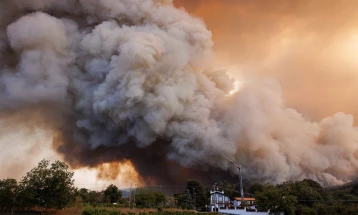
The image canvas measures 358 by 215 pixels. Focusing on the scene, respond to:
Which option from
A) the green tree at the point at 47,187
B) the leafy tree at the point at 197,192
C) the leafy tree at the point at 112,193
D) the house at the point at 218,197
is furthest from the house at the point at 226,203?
the green tree at the point at 47,187

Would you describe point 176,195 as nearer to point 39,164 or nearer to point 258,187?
point 258,187

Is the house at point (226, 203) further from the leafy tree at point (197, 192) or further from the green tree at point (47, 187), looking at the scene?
the green tree at point (47, 187)

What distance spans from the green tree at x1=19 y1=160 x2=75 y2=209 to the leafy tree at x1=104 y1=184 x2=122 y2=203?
75.5ft

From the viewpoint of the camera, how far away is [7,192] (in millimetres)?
33344

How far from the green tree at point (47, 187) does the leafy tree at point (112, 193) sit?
23.0 m

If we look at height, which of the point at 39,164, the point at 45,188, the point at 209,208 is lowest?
the point at 209,208

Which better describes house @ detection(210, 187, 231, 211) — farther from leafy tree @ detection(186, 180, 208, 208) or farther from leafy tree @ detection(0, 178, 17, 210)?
leafy tree @ detection(0, 178, 17, 210)

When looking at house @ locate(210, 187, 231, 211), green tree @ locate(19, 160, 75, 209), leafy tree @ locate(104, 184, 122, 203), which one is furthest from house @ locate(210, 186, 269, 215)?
green tree @ locate(19, 160, 75, 209)

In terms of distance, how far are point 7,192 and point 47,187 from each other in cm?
462

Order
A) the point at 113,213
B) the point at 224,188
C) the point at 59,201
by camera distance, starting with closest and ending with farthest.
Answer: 1. the point at 113,213
2. the point at 59,201
3. the point at 224,188

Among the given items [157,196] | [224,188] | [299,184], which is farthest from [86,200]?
[299,184]

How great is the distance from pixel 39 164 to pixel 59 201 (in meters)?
5.74

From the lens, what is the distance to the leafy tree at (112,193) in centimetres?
5762

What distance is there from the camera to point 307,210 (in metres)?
36.6
